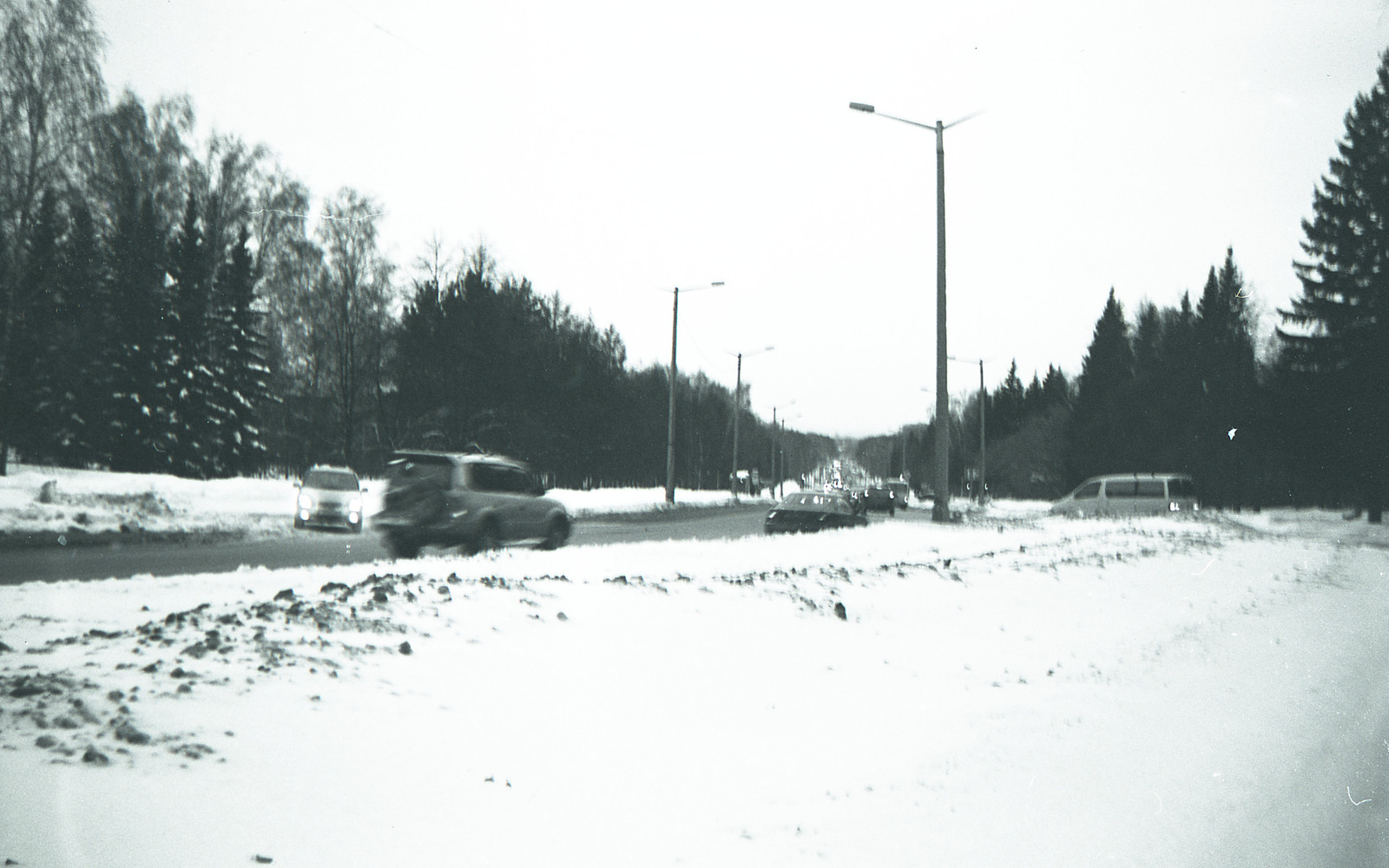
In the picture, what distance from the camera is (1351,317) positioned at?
4162cm

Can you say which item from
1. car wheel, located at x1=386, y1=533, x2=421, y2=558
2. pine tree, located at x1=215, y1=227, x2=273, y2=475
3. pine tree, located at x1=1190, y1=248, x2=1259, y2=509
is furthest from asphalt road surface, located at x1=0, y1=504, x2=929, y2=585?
pine tree, located at x1=1190, y1=248, x2=1259, y2=509

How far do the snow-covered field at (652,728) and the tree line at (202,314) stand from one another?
83.0 ft

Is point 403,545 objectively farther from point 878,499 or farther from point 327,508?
point 878,499

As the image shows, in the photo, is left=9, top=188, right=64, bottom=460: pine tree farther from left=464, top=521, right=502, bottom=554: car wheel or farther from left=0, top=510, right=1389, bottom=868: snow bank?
left=0, top=510, right=1389, bottom=868: snow bank

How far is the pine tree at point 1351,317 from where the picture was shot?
3834cm

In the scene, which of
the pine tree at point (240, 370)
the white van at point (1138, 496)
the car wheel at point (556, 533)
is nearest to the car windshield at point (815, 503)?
the car wheel at point (556, 533)

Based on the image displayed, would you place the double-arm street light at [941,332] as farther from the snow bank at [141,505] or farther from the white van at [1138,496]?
the white van at [1138,496]

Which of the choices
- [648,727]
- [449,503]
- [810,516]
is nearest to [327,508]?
[449,503]

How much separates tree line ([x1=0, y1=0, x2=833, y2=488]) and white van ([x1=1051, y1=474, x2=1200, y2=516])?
31.9m

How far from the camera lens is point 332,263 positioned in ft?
164

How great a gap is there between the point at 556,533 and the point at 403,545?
11.9ft

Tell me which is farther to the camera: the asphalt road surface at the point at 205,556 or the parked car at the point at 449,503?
the parked car at the point at 449,503

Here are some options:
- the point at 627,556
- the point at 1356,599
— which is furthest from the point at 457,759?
the point at 1356,599

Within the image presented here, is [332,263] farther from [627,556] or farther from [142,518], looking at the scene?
[627,556]
